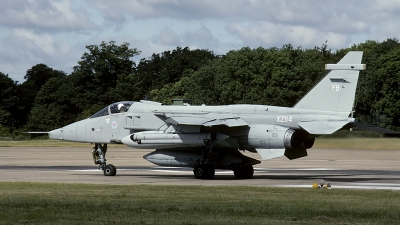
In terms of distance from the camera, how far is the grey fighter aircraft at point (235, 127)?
86.6 ft

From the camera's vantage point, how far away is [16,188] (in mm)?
21859

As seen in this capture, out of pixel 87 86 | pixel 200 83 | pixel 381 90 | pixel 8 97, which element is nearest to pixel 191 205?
pixel 381 90

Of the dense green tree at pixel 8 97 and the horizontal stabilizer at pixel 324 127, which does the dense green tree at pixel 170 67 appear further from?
the horizontal stabilizer at pixel 324 127

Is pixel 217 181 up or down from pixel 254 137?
down

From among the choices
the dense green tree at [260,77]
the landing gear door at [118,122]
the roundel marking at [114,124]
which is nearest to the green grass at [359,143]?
the landing gear door at [118,122]

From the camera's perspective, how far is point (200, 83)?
96000 mm

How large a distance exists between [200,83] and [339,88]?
69651 millimetres

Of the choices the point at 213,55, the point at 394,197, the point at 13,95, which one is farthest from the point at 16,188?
the point at 213,55

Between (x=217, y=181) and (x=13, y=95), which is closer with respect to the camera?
(x=217, y=181)

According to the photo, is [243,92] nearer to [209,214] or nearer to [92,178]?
[92,178]

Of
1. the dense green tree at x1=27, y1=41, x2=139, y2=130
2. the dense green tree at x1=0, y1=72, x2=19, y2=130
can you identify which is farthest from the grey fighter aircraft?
the dense green tree at x1=0, y1=72, x2=19, y2=130

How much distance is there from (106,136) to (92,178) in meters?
2.60

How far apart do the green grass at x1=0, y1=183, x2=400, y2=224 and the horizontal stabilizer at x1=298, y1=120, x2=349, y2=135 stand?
397 centimetres

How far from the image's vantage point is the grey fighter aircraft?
86.6ft
